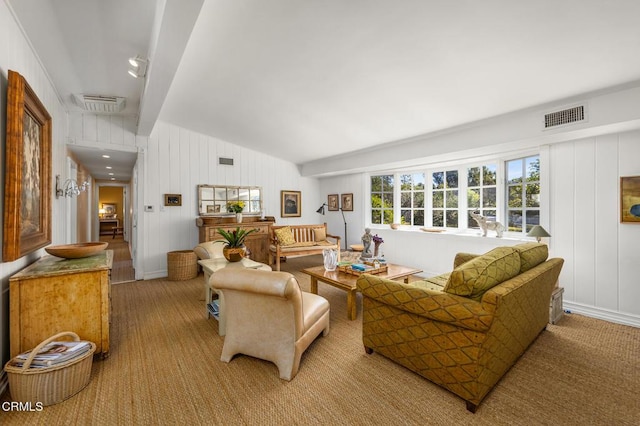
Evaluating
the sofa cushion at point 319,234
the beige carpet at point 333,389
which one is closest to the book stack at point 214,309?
the beige carpet at point 333,389

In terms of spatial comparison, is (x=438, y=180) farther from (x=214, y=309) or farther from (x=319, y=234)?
(x=214, y=309)

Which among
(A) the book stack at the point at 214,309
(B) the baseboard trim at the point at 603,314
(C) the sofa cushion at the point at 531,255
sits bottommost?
(B) the baseboard trim at the point at 603,314

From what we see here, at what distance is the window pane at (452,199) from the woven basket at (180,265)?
175 inches

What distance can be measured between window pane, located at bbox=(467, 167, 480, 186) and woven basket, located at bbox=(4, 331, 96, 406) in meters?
5.06

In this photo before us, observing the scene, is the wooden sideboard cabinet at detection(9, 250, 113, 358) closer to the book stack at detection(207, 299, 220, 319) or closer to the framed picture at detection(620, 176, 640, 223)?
the book stack at detection(207, 299, 220, 319)

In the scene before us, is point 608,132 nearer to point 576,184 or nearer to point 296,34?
point 576,184

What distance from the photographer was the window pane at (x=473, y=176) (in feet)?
14.6

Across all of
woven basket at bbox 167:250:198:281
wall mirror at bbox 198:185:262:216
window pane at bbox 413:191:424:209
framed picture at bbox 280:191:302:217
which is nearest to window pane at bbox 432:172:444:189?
window pane at bbox 413:191:424:209

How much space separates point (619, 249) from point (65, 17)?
561cm

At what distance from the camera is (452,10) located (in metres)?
1.92

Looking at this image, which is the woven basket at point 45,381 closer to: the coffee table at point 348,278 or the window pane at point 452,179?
the coffee table at point 348,278

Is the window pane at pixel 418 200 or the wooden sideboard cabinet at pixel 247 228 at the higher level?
the window pane at pixel 418 200

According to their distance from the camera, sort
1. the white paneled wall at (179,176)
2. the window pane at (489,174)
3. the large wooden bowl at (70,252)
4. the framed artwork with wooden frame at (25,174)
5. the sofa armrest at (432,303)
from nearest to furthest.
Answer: the sofa armrest at (432,303)
the framed artwork with wooden frame at (25,174)
the large wooden bowl at (70,252)
the window pane at (489,174)
the white paneled wall at (179,176)

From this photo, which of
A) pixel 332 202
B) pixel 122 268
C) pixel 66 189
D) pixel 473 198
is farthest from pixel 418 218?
pixel 122 268
